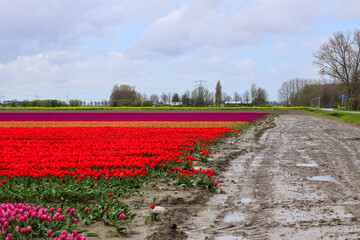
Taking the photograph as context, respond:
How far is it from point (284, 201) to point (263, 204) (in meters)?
0.48

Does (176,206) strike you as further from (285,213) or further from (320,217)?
(320,217)

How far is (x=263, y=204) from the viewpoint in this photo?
6.04 meters

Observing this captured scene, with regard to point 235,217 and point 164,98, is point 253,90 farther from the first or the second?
point 235,217

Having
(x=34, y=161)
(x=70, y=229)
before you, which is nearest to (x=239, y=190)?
(x=70, y=229)

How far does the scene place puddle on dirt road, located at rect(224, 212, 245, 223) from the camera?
17.1 ft

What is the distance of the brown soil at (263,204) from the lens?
15.4 feet

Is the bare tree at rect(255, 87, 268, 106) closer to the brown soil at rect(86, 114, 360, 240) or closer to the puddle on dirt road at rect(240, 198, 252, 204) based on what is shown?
the brown soil at rect(86, 114, 360, 240)

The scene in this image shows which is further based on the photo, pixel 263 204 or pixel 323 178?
pixel 323 178

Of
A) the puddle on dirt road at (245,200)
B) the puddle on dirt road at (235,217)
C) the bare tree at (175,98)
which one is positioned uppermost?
the bare tree at (175,98)

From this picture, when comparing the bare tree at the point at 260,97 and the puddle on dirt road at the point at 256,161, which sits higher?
the bare tree at the point at 260,97

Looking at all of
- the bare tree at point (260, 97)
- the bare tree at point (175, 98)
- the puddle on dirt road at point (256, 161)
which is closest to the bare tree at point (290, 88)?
the bare tree at point (260, 97)

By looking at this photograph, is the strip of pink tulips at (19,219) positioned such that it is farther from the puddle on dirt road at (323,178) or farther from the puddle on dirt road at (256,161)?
the puddle on dirt road at (256,161)

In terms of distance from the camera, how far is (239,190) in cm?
711

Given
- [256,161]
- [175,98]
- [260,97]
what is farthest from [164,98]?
[256,161]
